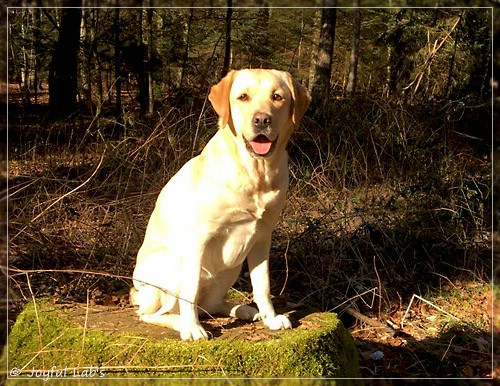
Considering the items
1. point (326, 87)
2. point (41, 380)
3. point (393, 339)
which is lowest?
point (393, 339)

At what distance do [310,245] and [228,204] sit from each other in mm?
2155

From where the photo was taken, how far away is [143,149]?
5.05m

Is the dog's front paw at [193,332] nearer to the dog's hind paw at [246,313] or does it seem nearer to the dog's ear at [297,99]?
the dog's hind paw at [246,313]

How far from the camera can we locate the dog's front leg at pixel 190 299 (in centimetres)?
289

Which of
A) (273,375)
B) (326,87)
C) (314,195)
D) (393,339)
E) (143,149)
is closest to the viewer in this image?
(273,375)

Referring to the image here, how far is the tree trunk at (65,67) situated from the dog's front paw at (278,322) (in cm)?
326

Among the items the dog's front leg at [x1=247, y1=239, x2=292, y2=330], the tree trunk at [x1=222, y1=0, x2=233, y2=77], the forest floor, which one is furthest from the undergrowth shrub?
the dog's front leg at [x1=247, y1=239, x2=292, y2=330]

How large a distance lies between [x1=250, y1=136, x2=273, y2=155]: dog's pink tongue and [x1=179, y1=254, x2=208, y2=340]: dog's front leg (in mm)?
586

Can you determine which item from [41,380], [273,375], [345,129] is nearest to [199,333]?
[273,375]

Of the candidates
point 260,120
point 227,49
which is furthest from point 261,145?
point 227,49

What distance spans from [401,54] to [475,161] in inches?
50.5

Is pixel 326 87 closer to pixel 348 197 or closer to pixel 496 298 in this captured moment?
pixel 348 197

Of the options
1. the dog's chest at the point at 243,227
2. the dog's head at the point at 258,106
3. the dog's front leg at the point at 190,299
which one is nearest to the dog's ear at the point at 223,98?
the dog's head at the point at 258,106

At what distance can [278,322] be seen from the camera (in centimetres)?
309
